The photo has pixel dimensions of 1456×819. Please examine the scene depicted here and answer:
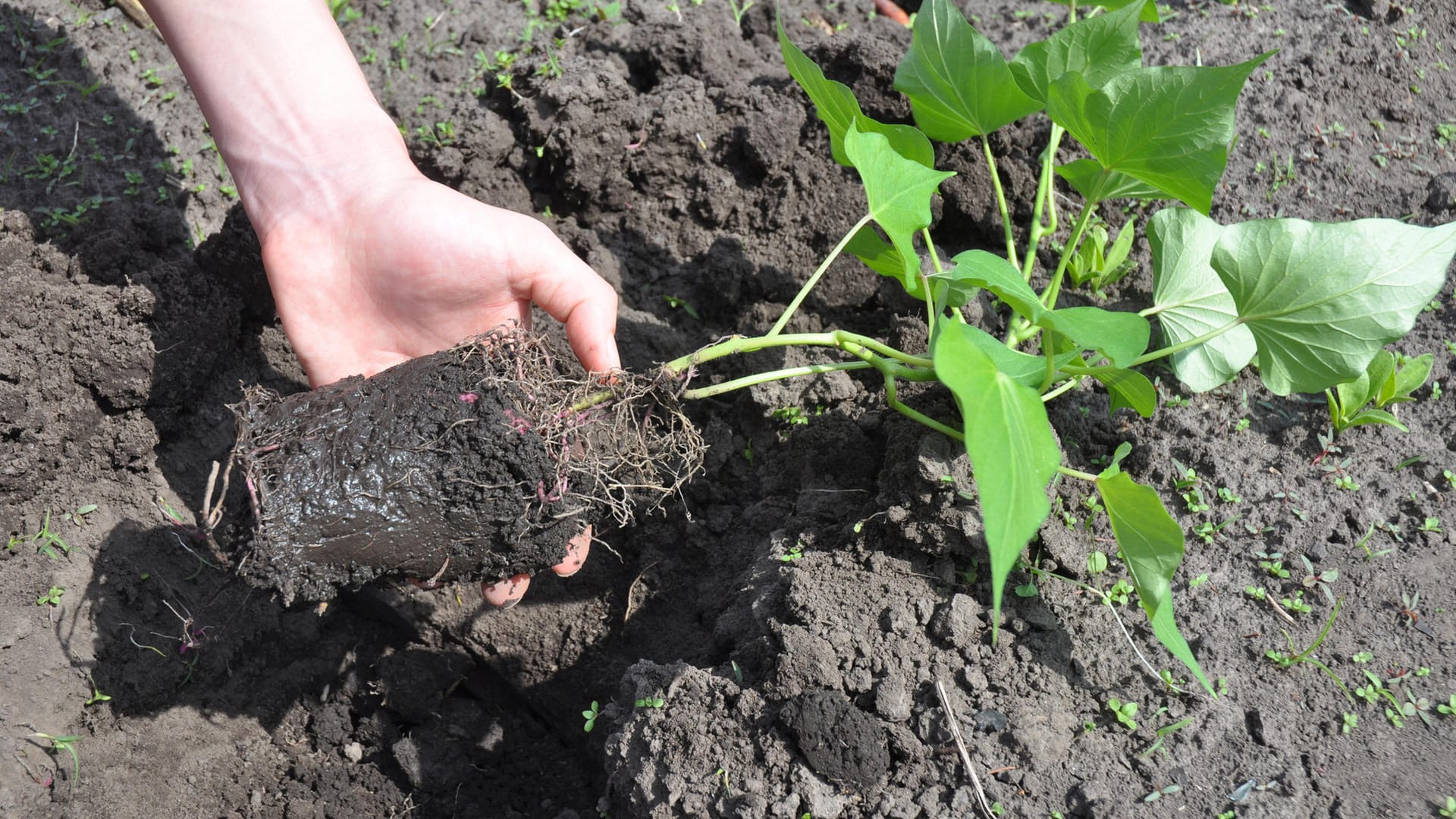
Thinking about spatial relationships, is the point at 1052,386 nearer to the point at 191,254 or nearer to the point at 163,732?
the point at 163,732

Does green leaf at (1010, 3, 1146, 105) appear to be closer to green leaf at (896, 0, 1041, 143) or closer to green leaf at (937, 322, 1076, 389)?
green leaf at (896, 0, 1041, 143)

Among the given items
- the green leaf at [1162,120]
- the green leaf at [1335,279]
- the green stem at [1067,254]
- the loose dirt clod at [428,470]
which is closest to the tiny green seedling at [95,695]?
the loose dirt clod at [428,470]

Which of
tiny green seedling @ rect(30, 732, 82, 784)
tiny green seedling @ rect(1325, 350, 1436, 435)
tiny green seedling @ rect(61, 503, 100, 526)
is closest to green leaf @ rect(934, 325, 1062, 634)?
tiny green seedling @ rect(1325, 350, 1436, 435)

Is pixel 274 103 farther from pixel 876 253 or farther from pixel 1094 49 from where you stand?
pixel 1094 49

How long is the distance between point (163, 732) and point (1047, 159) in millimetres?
2231

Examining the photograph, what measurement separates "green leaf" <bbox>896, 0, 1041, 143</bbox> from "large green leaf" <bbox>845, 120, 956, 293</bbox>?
0.31 meters

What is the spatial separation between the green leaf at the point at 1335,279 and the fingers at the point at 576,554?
48.3 inches

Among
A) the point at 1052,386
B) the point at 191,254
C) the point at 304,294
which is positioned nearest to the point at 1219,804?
the point at 1052,386

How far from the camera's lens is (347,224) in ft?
6.15

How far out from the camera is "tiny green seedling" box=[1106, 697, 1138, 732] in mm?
Answer: 1457

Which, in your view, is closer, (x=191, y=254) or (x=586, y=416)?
(x=586, y=416)

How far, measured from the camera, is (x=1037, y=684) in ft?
4.91

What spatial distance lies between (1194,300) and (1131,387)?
1.01 ft

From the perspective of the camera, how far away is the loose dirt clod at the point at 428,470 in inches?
59.5
